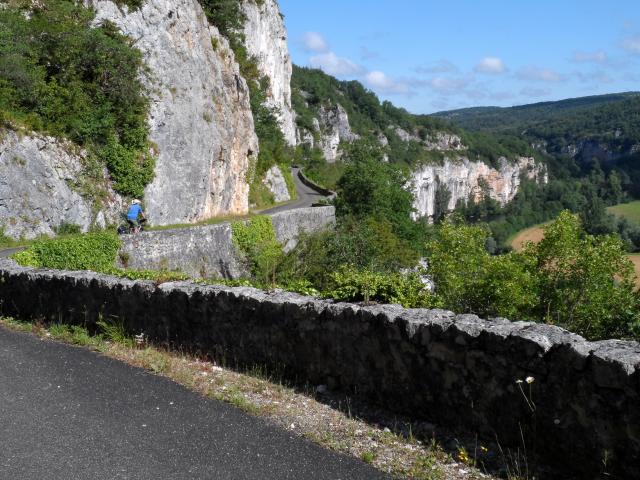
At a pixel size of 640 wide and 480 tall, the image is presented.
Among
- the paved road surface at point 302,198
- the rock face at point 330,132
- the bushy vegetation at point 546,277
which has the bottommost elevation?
the bushy vegetation at point 546,277

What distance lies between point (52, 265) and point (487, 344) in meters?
12.9

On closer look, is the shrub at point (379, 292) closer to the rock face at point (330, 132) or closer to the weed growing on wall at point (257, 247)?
the weed growing on wall at point (257, 247)

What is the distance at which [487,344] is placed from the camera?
5.25 metres

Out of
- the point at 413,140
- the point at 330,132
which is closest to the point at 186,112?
the point at 330,132

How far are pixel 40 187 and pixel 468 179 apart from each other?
171188 millimetres

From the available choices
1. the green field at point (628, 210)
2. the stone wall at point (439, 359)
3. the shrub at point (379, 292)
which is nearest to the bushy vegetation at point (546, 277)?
the shrub at point (379, 292)

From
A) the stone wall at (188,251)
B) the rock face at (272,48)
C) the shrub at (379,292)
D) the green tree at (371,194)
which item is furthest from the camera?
the rock face at (272,48)

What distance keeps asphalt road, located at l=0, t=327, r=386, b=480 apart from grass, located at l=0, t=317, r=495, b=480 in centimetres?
17

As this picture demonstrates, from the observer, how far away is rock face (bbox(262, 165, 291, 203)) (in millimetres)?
46878

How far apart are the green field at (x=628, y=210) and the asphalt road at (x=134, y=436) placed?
128077mm

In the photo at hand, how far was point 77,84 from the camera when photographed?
2438cm

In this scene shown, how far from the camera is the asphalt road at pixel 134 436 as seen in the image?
191 inches

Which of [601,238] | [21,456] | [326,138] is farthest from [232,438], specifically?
[326,138]

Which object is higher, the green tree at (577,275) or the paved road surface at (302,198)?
the paved road surface at (302,198)
